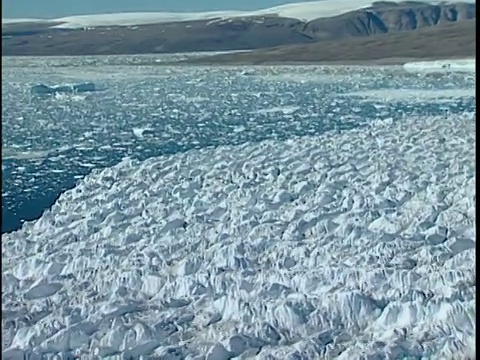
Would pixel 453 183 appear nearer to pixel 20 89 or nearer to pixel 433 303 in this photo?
pixel 433 303

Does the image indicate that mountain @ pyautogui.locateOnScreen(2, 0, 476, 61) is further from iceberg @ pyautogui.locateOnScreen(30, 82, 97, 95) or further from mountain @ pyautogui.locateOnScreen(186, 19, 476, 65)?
iceberg @ pyautogui.locateOnScreen(30, 82, 97, 95)

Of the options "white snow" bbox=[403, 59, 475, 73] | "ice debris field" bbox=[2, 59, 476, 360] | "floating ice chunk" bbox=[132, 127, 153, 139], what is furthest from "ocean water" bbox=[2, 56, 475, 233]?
"white snow" bbox=[403, 59, 475, 73]

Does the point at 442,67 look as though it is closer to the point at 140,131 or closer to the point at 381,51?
the point at 140,131

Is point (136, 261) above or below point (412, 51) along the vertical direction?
above

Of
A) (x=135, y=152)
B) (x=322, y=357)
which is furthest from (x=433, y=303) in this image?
(x=135, y=152)

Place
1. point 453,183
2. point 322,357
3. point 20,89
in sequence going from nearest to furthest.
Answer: point 322,357 → point 453,183 → point 20,89

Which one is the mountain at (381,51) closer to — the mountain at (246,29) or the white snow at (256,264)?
the mountain at (246,29)

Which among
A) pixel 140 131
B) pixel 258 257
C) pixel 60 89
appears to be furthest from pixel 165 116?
pixel 258 257
